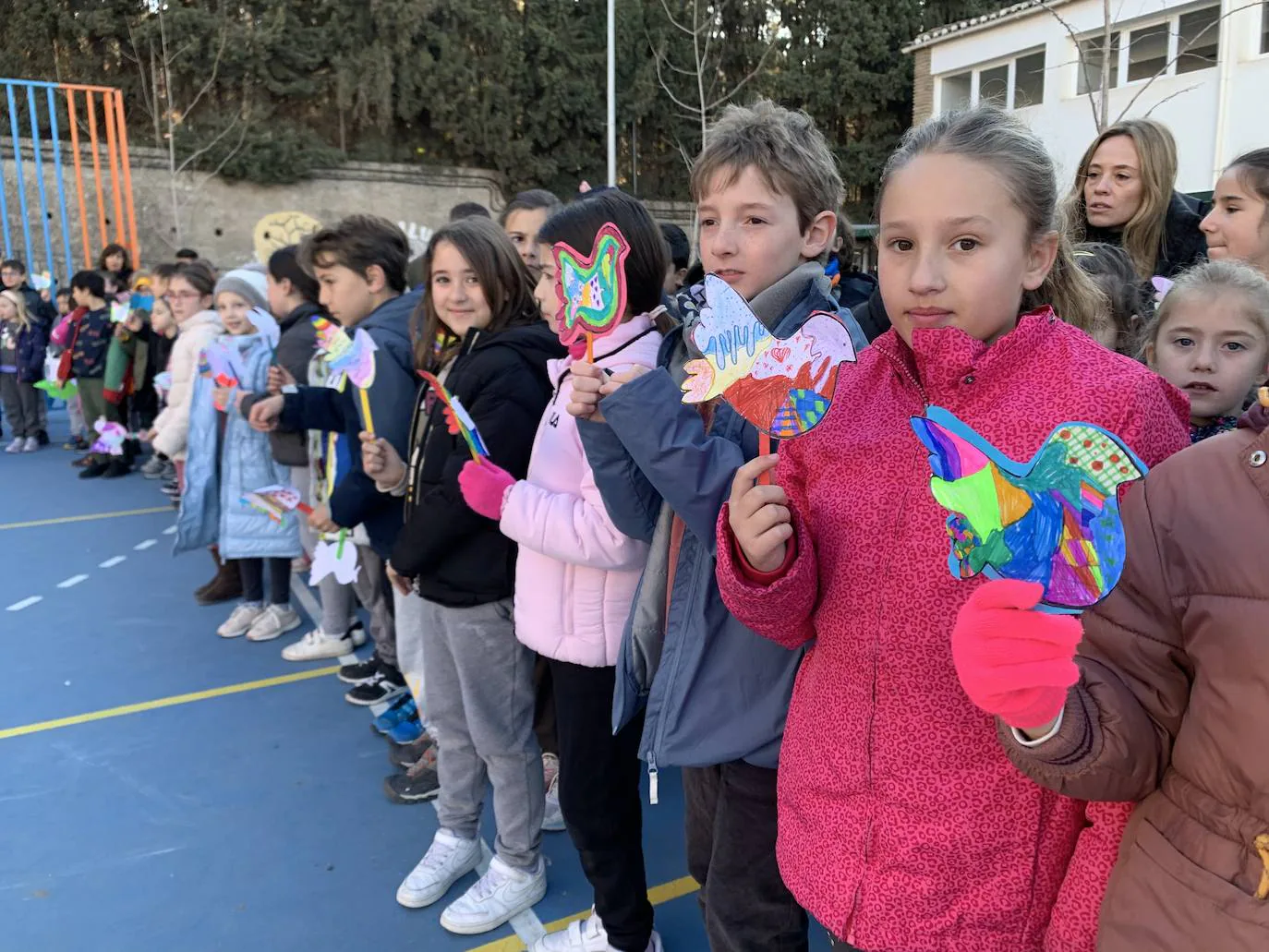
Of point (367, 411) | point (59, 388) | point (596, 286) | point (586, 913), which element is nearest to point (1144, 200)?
point (596, 286)

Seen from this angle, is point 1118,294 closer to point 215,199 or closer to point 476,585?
point 476,585

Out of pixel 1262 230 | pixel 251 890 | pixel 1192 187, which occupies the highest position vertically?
pixel 1192 187

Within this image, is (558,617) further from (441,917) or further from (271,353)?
(271,353)

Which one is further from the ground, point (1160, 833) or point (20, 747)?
point (1160, 833)

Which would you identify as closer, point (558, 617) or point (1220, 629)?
point (1220, 629)

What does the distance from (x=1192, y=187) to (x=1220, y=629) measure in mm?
15228

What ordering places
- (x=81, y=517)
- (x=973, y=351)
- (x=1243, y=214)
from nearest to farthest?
(x=973, y=351) → (x=1243, y=214) → (x=81, y=517)

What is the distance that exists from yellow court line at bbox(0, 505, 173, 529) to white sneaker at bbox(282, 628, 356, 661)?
3.31m

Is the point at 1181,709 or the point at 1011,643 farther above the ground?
the point at 1011,643

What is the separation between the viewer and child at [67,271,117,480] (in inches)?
310

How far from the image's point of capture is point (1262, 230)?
6.55 ft

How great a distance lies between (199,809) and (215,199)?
63.4ft

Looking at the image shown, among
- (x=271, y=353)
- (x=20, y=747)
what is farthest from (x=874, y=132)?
(x=20, y=747)

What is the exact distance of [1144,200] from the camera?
2436mm
